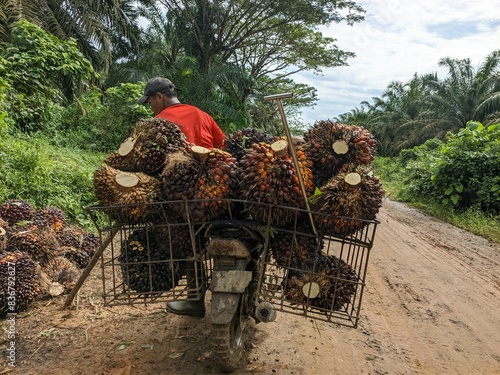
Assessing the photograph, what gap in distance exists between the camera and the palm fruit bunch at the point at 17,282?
3.31 metres

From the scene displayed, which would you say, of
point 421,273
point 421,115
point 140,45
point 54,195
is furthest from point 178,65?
point 421,115

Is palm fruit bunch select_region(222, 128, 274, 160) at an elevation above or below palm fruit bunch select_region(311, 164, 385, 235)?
above

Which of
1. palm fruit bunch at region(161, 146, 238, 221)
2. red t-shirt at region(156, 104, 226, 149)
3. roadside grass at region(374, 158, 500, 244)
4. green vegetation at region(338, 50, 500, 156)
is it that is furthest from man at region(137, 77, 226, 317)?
green vegetation at region(338, 50, 500, 156)

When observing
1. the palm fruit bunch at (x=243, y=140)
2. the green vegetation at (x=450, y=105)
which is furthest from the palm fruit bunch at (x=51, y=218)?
the green vegetation at (x=450, y=105)

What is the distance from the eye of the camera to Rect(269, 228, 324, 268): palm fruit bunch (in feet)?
8.02

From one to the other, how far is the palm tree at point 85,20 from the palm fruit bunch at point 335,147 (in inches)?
443

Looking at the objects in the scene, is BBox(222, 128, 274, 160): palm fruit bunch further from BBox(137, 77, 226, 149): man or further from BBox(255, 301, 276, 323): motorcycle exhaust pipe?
BBox(255, 301, 276, 323): motorcycle exhaust pipe

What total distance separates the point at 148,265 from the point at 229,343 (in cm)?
75

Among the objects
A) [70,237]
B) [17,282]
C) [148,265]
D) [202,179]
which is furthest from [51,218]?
[202,179]

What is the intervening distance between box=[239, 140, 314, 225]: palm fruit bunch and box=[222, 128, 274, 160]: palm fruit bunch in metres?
0.29

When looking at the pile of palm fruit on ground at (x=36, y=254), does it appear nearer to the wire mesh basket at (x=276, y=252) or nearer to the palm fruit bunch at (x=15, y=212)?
the palm fruit bunch at (x=15, y=212)

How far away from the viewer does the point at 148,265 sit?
258 cm

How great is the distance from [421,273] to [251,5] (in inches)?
584

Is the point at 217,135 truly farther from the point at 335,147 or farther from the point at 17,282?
the point at 17,282
